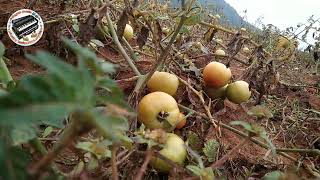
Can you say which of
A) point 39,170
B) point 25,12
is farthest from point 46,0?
point 39,170

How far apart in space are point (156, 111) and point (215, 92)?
24.2 inches

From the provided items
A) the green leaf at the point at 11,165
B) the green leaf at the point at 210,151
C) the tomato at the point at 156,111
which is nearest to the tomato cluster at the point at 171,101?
the tomato at the point at 156,111

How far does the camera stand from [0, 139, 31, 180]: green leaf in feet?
1.35

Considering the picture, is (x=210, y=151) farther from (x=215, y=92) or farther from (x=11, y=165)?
(x=11, y=165)

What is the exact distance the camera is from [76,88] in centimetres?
37

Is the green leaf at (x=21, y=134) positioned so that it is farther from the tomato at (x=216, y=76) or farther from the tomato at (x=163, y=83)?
the tomato at (x=216, y=76)

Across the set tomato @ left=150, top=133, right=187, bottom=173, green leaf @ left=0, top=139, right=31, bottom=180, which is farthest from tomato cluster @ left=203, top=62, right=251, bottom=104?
green leaf @ left=0, top=139, right=31, bottom=180

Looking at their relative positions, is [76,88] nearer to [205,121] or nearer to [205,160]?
[205,160]

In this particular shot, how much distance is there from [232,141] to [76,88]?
1.48 metres
